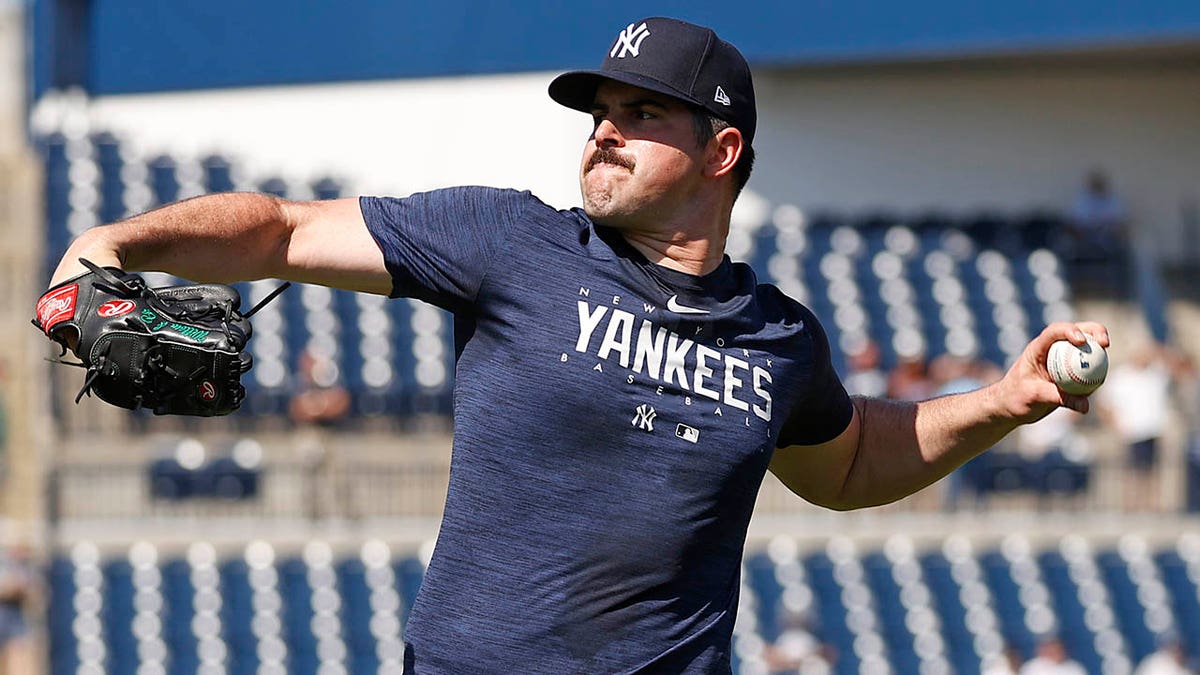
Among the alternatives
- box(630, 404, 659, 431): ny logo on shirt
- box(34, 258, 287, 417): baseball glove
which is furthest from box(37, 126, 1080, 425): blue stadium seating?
box(34, 258, 287, 417): baseball glove

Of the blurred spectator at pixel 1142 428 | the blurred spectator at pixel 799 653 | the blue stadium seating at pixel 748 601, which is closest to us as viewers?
the blurred spectator at pixel 799 653

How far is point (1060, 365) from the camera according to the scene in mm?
3373

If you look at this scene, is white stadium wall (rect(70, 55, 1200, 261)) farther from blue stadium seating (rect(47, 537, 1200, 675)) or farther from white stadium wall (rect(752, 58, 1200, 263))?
blue stadium seating (rect(47, 537, 1200, 675))

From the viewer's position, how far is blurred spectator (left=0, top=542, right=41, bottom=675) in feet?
36.6

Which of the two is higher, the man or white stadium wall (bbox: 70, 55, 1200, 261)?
white stadium wall (bbox: 70, 55, 1200, 261)

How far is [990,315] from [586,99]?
1044 centimetres

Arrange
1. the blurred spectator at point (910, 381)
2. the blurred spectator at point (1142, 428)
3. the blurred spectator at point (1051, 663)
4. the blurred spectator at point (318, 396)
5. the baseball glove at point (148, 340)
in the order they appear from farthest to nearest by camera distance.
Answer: the blurred spectator at point (318, 396) → the blurred spectator at point (1142, 428) → the blurred spectator at point (910, 381) → the blurred spectator at point (1051, 663) → the baseball glove at point (148, 340)

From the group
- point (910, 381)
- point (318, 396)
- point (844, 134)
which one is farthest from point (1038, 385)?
point (844, 134)

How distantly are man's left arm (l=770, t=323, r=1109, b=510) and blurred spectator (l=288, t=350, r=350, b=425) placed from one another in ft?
28.3

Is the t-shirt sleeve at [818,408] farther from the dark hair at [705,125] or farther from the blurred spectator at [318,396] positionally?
the blurred spectator at [318,396]

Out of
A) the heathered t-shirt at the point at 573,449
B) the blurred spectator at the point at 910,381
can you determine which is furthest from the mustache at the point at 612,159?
the blurred spectator at the point at 910,381

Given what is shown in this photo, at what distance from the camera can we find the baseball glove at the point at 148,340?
258cm

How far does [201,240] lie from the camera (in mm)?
2793

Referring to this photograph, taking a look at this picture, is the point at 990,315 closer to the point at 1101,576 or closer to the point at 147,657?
the point at 1101,576
